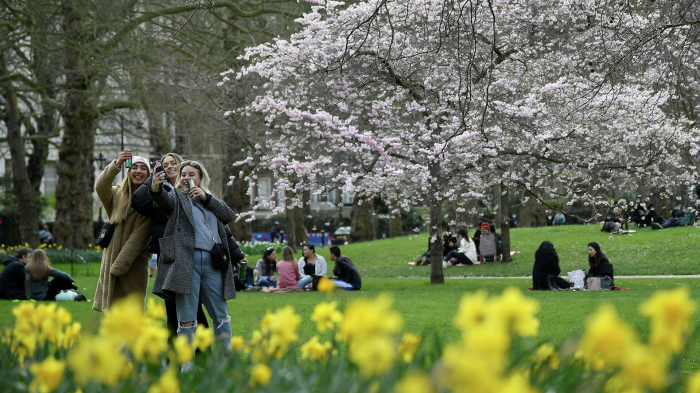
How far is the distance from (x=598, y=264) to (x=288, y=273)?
20.0 ft

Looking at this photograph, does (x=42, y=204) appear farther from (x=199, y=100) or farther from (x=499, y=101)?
(x=499, y=101)

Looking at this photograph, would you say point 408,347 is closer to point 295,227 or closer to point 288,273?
point 288,273

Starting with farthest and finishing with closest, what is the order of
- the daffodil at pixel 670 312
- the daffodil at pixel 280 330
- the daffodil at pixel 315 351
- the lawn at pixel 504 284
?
the lawn at pixel 504 284 < the daffodil at pixel 315 351 < the daffodil at pixel 280 330 < the daffodil at pixel 670 312

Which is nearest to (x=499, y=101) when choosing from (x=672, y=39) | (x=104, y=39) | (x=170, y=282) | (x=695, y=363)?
(x=672, y=39)

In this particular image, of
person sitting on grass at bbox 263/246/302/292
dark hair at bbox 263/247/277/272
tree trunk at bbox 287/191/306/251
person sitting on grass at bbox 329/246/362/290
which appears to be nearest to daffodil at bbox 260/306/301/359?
person sitting on grass at bbox 329/246/362/290

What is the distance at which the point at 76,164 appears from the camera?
22.7 meters

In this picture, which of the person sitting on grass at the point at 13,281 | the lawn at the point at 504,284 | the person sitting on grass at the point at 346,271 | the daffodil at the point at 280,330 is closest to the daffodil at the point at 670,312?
the lawn at the point at 504,284

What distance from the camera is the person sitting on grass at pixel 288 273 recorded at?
15.8 meters

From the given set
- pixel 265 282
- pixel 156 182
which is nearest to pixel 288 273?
pixel 265 282

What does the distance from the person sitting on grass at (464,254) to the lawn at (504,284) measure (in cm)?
73

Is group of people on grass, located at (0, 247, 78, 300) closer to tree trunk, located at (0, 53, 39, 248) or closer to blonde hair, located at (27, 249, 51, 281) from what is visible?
blonde hair, located at (27, 249, 51, 281)

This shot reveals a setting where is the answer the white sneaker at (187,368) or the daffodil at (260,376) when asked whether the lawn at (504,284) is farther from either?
the daffodil at (260,376)

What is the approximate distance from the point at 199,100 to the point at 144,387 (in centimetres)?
1952

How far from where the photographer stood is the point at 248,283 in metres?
16.7
